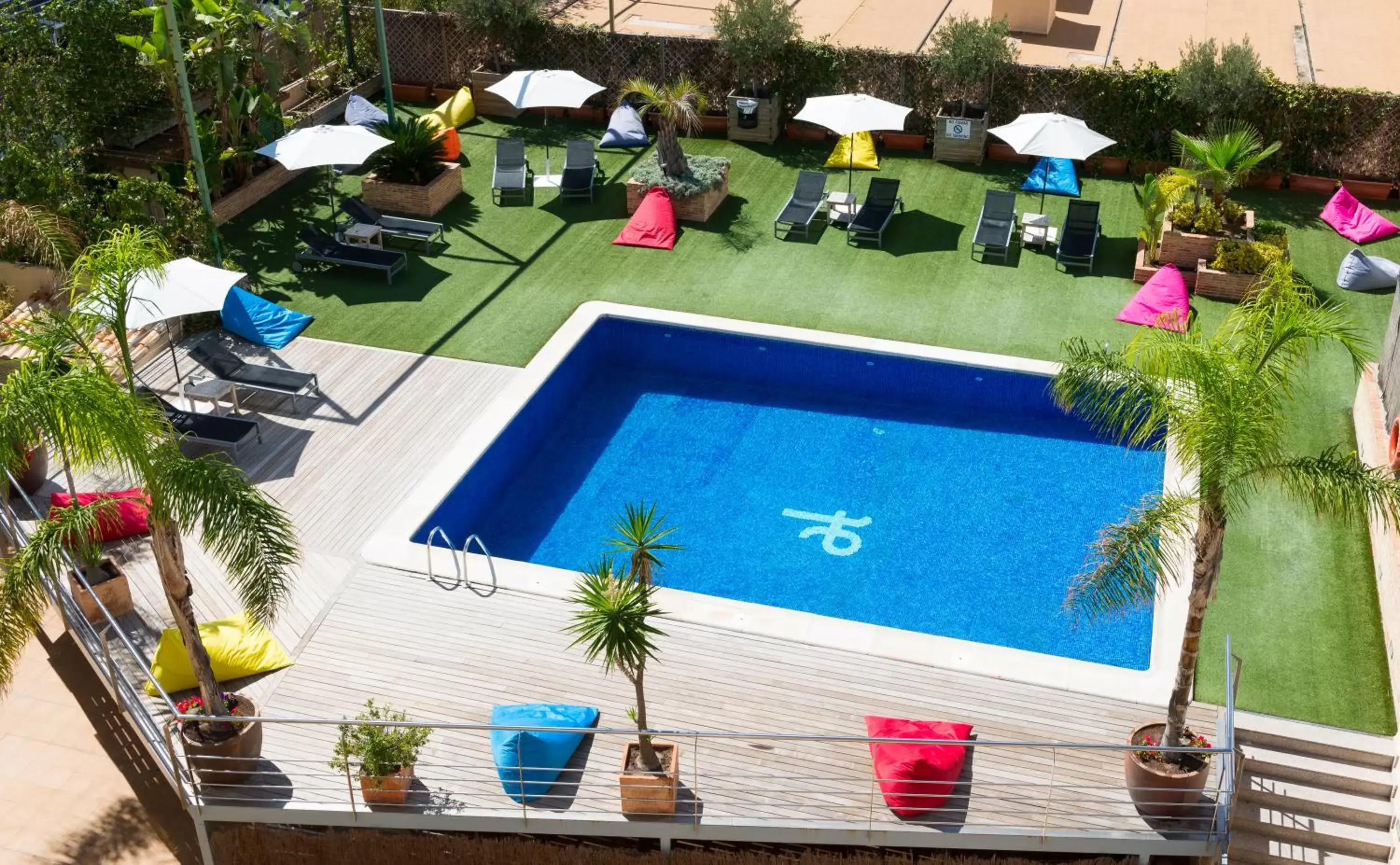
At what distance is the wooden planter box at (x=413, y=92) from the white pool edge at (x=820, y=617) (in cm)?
1206

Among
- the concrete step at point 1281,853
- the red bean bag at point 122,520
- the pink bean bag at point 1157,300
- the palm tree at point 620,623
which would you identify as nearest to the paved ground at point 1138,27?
the pink bean bag at point 1157,300

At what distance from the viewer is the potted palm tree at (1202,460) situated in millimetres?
9766

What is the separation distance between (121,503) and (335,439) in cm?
257

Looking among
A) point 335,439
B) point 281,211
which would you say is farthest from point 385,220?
point 335,439

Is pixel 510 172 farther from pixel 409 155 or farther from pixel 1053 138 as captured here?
pixel 1053 138

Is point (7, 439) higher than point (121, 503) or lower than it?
higher

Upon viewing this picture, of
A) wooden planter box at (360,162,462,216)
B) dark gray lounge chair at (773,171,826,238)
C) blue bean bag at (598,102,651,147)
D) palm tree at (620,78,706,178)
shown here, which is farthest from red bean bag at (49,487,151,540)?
blue bean bag at (598,102,651,147)

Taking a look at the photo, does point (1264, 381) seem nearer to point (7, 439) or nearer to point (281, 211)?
point (7, 439)

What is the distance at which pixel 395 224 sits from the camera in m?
21.1

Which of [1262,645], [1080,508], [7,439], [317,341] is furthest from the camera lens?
[317,341]

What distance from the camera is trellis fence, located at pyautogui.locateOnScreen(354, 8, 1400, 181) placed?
22.2 metres

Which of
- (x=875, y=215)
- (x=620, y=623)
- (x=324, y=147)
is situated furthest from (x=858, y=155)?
(x=620, y=623)

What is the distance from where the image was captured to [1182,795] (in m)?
11.0

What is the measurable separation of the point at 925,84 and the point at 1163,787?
15883mm
